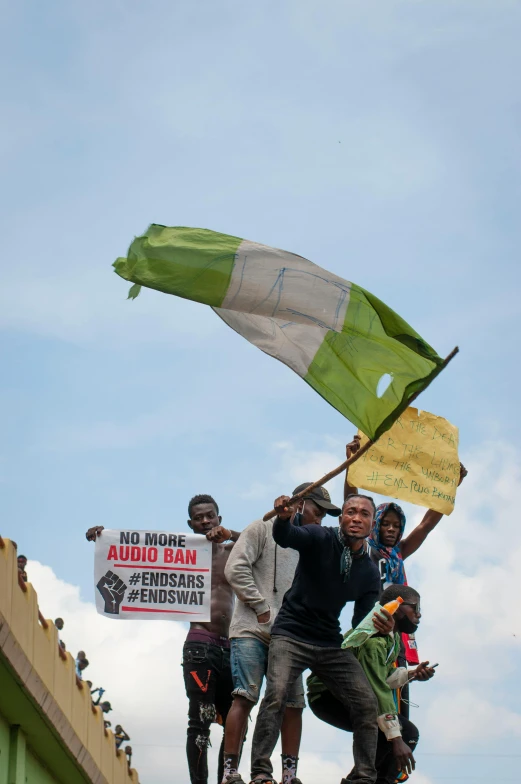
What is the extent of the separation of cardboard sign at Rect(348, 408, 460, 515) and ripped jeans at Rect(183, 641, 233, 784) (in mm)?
2027

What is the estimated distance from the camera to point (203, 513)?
10.9 metres

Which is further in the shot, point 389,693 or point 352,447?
point 352,447

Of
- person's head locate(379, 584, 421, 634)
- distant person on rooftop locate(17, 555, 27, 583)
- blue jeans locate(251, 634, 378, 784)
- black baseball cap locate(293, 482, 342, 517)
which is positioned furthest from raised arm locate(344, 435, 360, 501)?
distant person on rooftop locate(17, 555, 27, 583)

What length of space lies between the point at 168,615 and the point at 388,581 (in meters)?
2.05

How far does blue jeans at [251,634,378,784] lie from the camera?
849 centimetres

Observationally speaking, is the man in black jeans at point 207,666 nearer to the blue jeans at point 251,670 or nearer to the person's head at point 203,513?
the person's head at point 203,513

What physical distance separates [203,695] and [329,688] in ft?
4.24

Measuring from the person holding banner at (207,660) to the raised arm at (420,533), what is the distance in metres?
1.60

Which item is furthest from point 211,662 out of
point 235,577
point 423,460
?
point 423,460

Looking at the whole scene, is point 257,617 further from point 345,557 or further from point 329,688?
point 345,557

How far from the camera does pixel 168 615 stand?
10883 millimetres

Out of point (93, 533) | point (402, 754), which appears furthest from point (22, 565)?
point (402, 754)

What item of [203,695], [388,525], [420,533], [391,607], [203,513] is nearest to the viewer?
[391,607]

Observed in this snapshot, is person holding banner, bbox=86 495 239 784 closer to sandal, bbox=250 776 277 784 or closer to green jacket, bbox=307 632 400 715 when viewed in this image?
green jacket, bbox=307 632 400 715
